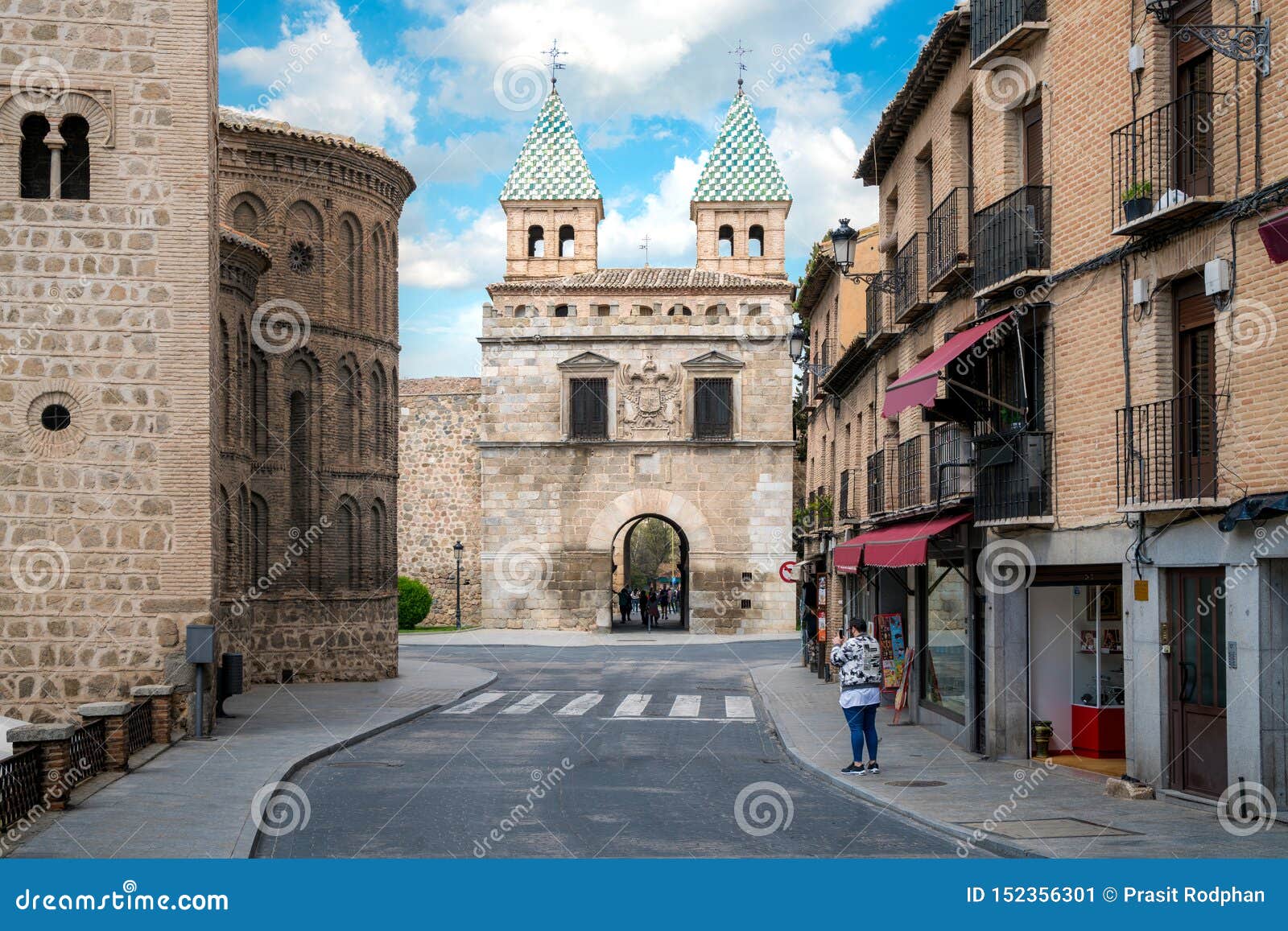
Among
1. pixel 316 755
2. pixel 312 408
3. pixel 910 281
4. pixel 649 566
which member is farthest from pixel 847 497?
pixel 649 566

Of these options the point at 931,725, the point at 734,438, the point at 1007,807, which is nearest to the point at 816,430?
the point at 734,438

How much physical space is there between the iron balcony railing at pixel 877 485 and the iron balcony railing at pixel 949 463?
9.95 feet

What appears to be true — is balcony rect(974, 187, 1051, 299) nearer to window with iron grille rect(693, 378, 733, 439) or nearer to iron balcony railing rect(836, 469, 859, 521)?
iron balcony railing rect(836, 469, 859, 521)

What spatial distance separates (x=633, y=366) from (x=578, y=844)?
1433 inches

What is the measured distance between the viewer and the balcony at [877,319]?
21.4 m

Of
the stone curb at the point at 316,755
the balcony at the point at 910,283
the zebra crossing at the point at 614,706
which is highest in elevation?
the balcony at the point at 910,283

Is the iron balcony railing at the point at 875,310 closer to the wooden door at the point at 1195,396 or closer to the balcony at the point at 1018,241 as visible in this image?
the balcony at the point at 1018,241

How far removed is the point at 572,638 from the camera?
43.2 metres

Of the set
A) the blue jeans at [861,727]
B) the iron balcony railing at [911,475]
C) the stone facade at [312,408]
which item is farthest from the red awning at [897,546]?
the stone facade at [312,408]

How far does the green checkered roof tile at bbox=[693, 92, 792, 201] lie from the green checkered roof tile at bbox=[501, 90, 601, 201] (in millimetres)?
4626

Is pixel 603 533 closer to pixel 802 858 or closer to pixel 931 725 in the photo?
pixel 931 725

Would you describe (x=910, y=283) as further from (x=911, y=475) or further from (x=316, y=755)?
(x=316, y=755)

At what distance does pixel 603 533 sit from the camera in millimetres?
45938

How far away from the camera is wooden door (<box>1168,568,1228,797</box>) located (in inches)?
458
